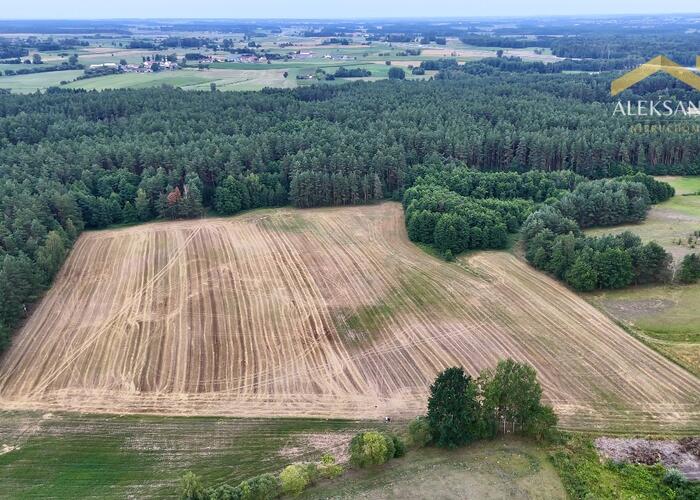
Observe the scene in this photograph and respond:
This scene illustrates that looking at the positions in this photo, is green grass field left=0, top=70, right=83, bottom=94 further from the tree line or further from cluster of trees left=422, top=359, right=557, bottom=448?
cluster of trees left=422, top=359, right=557, bottom=448

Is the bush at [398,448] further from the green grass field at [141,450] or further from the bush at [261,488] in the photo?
the bush at [261,488]

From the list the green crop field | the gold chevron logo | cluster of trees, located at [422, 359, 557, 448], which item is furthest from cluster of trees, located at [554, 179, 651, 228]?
the gold chevron logo

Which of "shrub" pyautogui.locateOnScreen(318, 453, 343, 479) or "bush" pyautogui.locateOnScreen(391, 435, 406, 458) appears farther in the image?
"bush" pyautogui.locateOnScreen(391, 435, 406, 458)

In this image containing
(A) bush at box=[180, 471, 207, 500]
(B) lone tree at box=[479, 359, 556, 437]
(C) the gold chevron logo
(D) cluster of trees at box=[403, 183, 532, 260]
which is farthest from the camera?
(C) the gold chevron logo

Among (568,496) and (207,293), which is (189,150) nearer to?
(207,293)

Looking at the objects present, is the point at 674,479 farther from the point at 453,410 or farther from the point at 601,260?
the point at 601,260

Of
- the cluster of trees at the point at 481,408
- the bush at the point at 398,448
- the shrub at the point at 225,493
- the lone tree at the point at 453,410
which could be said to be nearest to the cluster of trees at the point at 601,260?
the cluster of trees at the point at 481,408
